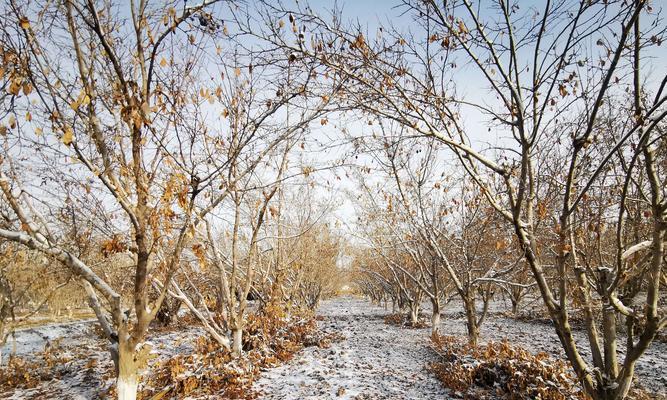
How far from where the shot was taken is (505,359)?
6.54 m

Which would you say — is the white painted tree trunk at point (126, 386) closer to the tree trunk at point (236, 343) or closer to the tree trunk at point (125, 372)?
the tree trunk at point (125, 372)

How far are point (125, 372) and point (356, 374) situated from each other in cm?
531

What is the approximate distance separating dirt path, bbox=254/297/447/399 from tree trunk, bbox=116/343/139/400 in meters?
3.22

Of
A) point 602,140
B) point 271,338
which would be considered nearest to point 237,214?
point 271,338

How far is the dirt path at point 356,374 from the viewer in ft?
20.6

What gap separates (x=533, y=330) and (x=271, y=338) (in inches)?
455

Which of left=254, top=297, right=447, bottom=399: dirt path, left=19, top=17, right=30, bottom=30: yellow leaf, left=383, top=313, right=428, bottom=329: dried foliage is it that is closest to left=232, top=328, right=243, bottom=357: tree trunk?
left=254, top=297, right=447, bottom=399: dirt path

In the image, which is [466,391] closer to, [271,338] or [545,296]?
[545,296]

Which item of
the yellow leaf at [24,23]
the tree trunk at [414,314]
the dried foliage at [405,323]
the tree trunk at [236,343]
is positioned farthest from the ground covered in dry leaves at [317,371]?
the yellow leaf at [24,23]

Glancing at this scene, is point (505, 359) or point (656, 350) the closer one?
point (505, 359)

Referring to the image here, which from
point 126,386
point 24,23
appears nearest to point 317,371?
point 126,386

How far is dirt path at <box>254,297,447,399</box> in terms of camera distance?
627 centimetres

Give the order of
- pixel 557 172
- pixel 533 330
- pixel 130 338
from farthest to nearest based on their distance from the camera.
Result: 1. pixel 533 330
2. pixel 557 172
3. pixel 130 338

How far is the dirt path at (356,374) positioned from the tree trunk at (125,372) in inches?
127
